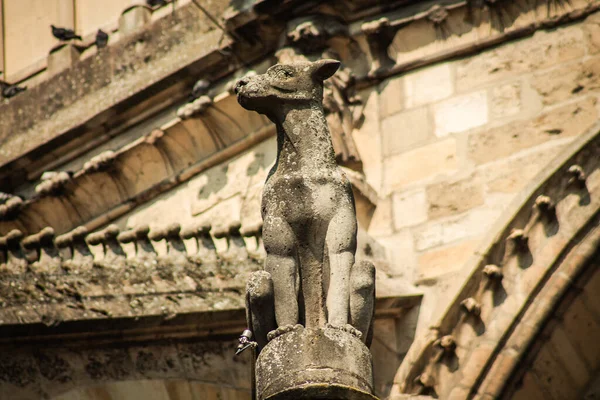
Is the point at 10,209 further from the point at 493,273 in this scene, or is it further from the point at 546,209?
the point at 546,209

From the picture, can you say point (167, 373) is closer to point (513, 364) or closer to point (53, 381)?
point (53, 381)

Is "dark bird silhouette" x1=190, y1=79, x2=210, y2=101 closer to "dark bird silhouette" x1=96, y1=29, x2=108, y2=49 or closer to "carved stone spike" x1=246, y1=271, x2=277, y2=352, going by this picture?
"dark bird silhouette" x1=96, y1=29, x2=108, y2=49

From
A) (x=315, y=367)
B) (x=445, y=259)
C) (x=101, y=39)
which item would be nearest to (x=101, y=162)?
(x=101, y=39)

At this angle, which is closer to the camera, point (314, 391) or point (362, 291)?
point (314, 391)

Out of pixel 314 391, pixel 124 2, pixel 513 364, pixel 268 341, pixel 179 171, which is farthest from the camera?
pixel 124 2

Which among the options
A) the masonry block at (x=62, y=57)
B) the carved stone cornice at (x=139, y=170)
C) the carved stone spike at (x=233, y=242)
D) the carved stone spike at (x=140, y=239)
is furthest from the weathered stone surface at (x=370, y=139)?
the masonry block at (x=62, y=57)

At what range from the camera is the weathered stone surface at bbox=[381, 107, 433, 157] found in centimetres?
1200

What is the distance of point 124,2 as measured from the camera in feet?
53.3

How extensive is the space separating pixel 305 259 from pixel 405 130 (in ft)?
12.3

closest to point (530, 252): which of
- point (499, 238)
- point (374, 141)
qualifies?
point (499, 238)

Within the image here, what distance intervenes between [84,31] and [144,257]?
17.8 ft

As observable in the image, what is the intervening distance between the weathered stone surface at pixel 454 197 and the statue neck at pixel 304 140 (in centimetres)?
291

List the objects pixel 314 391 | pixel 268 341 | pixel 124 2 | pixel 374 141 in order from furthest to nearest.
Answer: pixel 124 2
pixel 374 141
pixel 268 341
pixel 314 391

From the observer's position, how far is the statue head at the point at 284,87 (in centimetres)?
866
